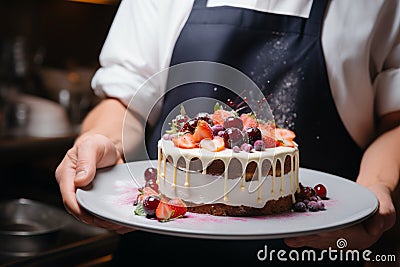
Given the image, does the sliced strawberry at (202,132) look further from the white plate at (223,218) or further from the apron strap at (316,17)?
the apron strap at (316,17)

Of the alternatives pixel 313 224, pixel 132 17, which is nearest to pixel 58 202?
Result: pixel 132 17

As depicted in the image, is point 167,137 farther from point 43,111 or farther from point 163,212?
point 43,111

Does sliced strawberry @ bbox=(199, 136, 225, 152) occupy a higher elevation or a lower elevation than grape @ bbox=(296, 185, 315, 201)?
higher

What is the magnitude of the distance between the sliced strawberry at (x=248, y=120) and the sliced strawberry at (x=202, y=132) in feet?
0.10

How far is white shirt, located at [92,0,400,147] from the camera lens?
24.6 inches

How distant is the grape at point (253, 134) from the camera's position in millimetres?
543

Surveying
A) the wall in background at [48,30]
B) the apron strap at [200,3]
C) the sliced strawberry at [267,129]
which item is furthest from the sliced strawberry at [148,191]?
the wall in background at [48,30]

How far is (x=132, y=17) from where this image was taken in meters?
0.67

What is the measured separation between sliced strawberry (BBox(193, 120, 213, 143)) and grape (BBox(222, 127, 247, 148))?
0.05 ft

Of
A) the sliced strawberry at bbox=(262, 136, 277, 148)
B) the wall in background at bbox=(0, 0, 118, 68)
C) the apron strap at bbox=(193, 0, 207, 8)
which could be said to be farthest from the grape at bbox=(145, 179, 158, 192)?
the wall in background at bbox=(0, 0, 118, 68)

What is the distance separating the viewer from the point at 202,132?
0.53 metres

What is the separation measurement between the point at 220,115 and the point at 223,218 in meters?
0.09

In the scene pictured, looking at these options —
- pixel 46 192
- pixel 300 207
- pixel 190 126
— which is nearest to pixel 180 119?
pixel 190 126

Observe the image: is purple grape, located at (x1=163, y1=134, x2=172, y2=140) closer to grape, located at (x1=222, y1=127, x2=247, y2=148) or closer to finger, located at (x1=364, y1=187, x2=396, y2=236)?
grape, located at (x1=222, y1=127, x2=247, y2=148)
